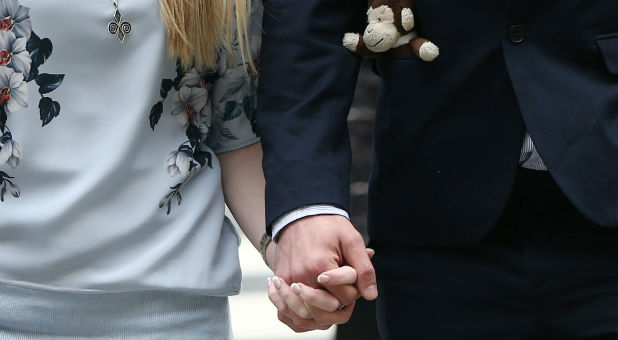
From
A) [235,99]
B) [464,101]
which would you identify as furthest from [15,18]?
[464,101]

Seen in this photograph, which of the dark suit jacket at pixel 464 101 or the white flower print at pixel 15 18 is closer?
Result: the white flower print at pixel 15 18

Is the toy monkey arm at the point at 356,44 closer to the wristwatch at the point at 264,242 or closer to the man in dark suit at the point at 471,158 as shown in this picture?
the man in dark suit at the point at 471,158

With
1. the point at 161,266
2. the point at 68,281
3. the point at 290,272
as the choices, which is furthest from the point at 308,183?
the point at 68,281

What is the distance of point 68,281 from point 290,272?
39 centimetres

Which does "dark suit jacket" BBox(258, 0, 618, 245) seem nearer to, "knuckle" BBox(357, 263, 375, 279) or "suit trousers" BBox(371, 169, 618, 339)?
"suit trousers" BBox(371, 169, 618, 339)

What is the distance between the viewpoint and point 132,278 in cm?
206

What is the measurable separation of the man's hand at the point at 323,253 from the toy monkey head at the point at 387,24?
362 millimetres

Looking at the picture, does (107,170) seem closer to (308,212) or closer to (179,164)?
(179,164)

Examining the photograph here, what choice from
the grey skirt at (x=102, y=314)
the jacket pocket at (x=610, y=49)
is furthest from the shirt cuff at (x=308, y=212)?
the jacket pocket at (x=610, y=49)

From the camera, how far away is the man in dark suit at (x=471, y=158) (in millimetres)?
2180

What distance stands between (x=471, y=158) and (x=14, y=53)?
2.91 feet

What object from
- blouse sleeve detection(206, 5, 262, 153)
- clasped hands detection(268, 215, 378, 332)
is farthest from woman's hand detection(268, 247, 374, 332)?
blouse sleeve detection(206, 5, 262, 153)

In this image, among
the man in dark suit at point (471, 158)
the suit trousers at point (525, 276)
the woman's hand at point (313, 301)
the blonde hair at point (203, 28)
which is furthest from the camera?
the suit trousers at point (525, 276)

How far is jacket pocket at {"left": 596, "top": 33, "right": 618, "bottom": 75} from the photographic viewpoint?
223 centimetres
